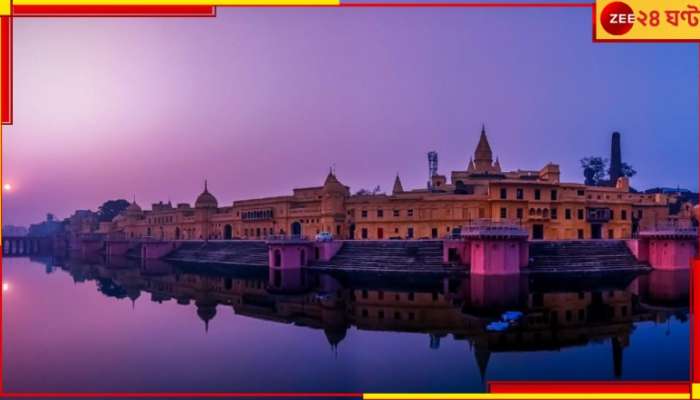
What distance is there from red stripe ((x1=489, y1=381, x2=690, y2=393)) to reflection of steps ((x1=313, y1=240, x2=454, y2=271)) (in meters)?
19.3

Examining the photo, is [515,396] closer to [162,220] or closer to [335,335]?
[335,335]

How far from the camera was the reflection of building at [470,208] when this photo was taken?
3162 cm

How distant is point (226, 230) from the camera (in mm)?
46656

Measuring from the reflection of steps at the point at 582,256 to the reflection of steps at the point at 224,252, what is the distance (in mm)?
18447

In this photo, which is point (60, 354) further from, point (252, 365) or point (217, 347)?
point (252, 365)

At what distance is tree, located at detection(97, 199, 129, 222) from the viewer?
237ft

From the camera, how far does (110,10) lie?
6629 mm

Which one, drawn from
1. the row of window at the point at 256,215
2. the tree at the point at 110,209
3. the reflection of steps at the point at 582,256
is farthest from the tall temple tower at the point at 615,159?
the tree at the point at 110,209

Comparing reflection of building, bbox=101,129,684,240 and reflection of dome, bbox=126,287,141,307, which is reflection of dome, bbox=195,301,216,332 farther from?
reflection of building, bbox=101,129,684,240

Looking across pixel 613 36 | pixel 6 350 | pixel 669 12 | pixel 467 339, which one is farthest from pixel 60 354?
pixel 669 12

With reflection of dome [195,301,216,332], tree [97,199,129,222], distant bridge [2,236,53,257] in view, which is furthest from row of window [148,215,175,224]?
reflection of dome [195,301,216,332]

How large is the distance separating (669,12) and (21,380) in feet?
47.5

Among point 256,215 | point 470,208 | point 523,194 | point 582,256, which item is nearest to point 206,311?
point 470,208

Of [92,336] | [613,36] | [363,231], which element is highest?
[613,36]
